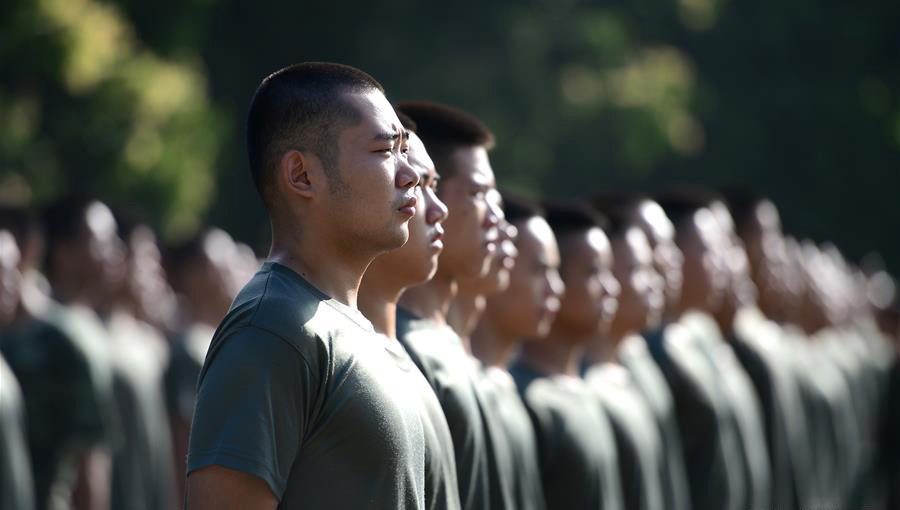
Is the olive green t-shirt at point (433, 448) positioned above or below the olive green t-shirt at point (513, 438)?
below

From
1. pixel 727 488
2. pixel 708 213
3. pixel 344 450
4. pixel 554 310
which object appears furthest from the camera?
pixel 708 213

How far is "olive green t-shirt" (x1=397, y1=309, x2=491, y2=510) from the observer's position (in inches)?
181

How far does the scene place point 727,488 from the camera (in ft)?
27.0

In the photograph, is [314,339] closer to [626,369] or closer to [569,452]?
[569,452]

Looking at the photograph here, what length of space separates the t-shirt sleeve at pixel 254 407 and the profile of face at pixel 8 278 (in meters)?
5.18

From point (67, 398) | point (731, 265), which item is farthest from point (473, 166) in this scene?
point (731, 265)

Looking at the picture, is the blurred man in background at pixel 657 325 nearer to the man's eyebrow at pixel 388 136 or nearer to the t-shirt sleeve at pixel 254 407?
the man's eyebrow at pixel 388 136

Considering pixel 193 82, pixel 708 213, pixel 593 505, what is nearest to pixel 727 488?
pixel 708 213

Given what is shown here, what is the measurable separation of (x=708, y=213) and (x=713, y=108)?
60.9ft

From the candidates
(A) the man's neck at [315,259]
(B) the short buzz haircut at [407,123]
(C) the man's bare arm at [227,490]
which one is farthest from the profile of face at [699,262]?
(C) the man's bare arm at [227,490]

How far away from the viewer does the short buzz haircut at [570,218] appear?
22.8ft

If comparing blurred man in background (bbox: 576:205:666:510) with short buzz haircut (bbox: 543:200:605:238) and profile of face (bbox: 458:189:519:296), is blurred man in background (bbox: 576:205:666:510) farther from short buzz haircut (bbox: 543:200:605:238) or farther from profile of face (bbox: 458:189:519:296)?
profile of face (bbox: 458:189:519:296)

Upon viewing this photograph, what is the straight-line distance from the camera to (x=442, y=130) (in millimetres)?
5270

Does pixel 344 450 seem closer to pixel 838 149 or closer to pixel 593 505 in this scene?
pixel 593 505
